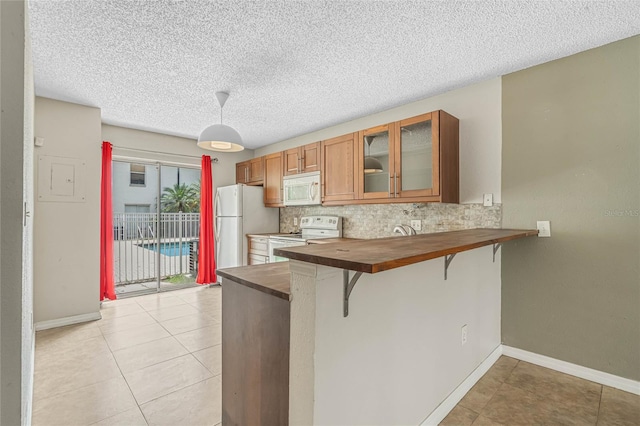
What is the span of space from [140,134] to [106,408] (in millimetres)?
3602

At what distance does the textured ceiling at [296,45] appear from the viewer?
69.5 inches

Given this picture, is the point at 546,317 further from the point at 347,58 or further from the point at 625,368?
the point at 347,58

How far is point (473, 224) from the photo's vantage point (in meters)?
2.72

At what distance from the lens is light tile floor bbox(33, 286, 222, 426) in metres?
1.79

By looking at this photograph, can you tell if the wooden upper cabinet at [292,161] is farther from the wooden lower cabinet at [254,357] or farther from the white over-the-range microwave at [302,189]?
the wooden lower cabinet at [254,357]

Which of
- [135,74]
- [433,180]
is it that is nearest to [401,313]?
[433,180]

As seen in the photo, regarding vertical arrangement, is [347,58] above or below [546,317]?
above

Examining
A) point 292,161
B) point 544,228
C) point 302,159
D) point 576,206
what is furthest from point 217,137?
point 576,206

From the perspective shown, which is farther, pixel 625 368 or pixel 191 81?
pixel 191 81

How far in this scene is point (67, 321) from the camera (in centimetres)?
327

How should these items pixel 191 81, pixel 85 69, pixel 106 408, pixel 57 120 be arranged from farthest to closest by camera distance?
pixel 57 120 < pixel 191 81 < pixel 85 69 < pixel 106 408

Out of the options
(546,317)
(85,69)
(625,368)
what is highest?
(85,69)

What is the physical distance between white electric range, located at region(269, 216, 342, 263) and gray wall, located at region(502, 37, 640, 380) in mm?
1993

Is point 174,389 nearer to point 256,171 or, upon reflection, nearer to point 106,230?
point 106,230
